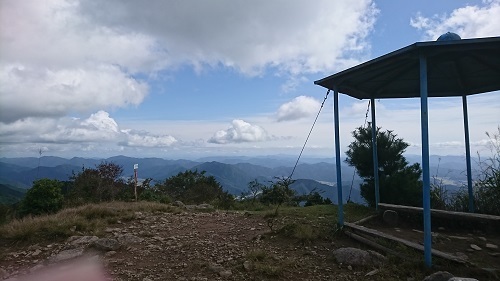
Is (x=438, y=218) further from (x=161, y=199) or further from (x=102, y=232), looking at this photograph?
(x=161, y=199)

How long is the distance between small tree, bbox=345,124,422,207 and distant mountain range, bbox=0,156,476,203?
1.41 ft

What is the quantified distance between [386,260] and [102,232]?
5.18m

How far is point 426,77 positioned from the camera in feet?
15.5

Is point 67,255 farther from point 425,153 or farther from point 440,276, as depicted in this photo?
point 425,153

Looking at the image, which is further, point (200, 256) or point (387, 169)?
point (387, 169)

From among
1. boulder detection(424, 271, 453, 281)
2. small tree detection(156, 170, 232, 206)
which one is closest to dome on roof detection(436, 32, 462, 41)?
boulder detection(424, 271, 453, 281)

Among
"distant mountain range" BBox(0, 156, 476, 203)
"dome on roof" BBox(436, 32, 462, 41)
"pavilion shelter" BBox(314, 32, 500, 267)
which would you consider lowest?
"distant mountain range" BBox(0, 156, 476, 203)

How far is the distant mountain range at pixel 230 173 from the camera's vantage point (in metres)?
10.3

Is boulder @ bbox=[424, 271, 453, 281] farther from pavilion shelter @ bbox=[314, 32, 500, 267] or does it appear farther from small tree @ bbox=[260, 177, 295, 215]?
small tree @ bbox=[260, 177, 295, 215]

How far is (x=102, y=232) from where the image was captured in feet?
21.1

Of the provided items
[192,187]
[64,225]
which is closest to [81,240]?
[64,225]

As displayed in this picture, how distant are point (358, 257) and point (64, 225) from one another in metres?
5.55

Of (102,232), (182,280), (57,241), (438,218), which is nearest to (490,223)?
(438,218)

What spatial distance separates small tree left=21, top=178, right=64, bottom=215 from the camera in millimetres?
8711
